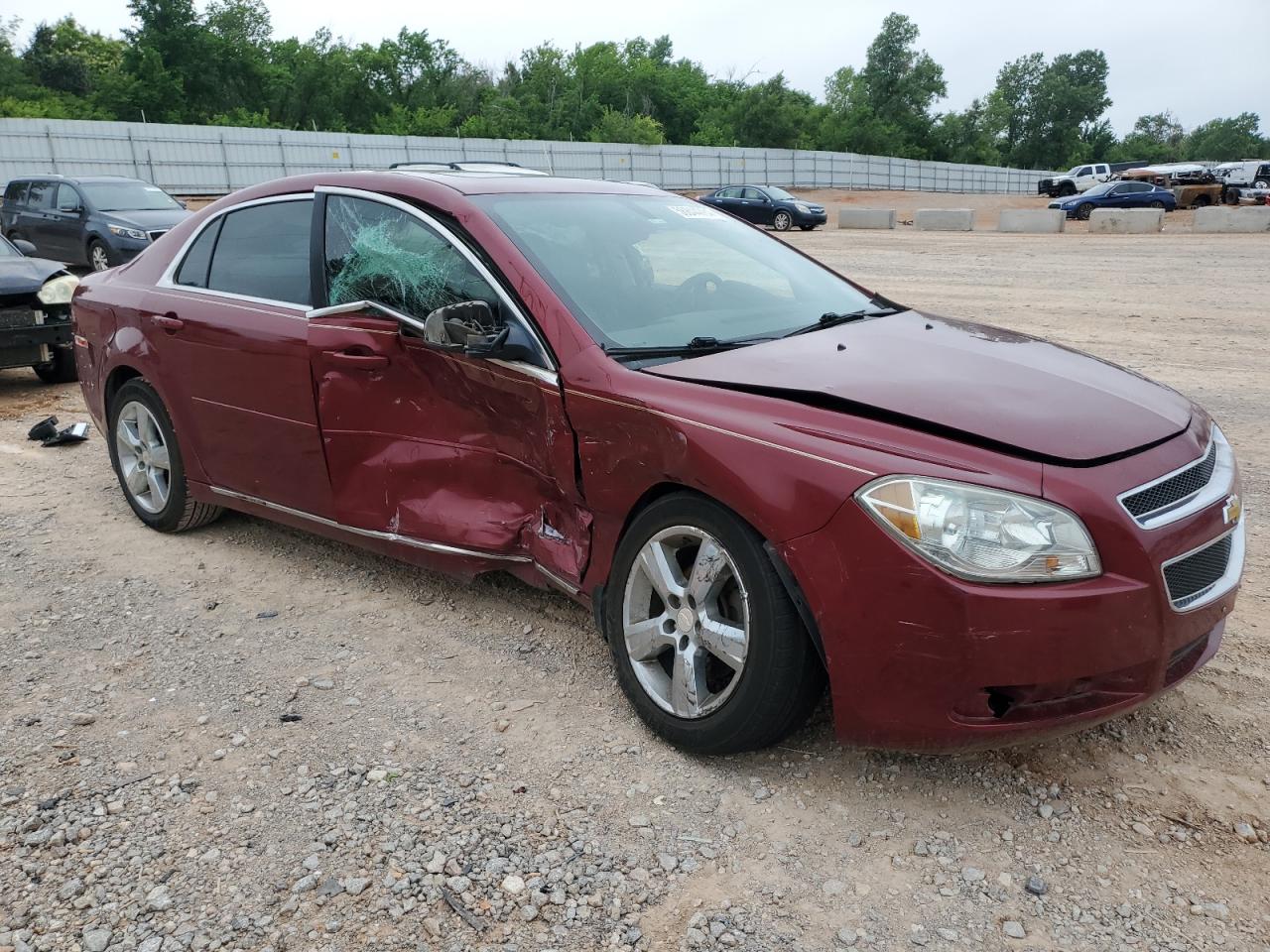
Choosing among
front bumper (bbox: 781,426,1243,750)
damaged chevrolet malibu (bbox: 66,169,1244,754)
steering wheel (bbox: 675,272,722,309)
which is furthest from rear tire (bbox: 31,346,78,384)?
front bumper (bbox: 781,426,1243,750)

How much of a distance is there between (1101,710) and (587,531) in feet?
5.08

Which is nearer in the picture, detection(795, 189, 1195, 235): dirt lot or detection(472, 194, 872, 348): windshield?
detection(472, 194, 872, 348): windshield

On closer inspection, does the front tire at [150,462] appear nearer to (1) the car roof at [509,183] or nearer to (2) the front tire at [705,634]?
(1) the car roof at [509,183]

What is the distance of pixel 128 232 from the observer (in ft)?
53.5

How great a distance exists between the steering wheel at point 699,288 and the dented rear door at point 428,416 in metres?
0.65

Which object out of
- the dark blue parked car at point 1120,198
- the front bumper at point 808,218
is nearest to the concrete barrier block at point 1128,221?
the front bumper at point 808,218

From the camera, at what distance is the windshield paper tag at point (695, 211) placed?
4.27 m

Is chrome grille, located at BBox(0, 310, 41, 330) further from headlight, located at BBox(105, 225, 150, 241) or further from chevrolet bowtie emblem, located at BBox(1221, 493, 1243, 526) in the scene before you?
chevrolet bowtie emblem, located at BBox(1221, 493, 1243, 526)

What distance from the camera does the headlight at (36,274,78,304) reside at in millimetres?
8547

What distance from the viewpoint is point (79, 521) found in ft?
17.7

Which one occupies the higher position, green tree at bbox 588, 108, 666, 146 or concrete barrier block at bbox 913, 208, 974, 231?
green tree at bbox 588, 108, 666, 146

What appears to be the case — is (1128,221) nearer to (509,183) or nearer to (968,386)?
(509,183)

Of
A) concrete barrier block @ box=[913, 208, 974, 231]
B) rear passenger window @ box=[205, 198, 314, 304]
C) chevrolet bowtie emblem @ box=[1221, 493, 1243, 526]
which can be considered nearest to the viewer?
chevrolet bowtie emblem @ box=[1221, 493, 1243, 526]

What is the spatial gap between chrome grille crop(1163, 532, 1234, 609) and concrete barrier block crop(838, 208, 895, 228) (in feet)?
100
